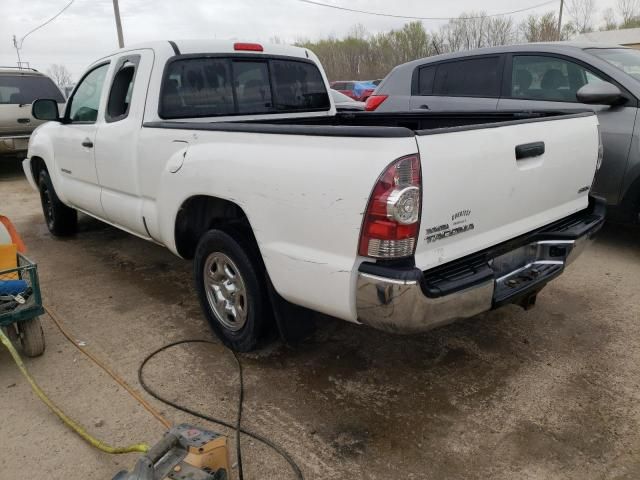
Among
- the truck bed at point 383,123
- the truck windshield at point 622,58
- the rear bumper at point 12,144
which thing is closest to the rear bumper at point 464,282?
the truck bed at point 383,123

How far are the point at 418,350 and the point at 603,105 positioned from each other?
9.89 feet

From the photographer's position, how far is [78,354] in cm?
346

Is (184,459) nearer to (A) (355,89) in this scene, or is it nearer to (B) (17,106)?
(B) (17,106)

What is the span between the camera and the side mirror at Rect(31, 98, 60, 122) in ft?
16.2

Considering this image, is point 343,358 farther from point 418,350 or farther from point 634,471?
point 634,471

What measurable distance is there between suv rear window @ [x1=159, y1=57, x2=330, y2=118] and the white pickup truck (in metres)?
0.01

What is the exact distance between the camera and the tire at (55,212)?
5.72 m

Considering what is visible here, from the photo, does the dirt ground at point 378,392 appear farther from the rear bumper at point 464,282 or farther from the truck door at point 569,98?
the truck door at point 569,98

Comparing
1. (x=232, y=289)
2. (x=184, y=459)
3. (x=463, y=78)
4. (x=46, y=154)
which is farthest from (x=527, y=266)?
(x=46, y=154)

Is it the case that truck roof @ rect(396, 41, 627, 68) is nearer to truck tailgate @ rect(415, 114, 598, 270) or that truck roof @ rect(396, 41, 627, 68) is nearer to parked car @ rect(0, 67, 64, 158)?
truck tailgate @ rect(415, 114, 598, 270)

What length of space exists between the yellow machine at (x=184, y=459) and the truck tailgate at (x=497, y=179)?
3.69 ft

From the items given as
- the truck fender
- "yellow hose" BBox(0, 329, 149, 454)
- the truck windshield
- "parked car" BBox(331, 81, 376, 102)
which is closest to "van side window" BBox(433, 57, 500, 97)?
the truck windshield

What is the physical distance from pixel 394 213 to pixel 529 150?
948mm

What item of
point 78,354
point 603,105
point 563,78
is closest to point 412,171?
point 78,354
